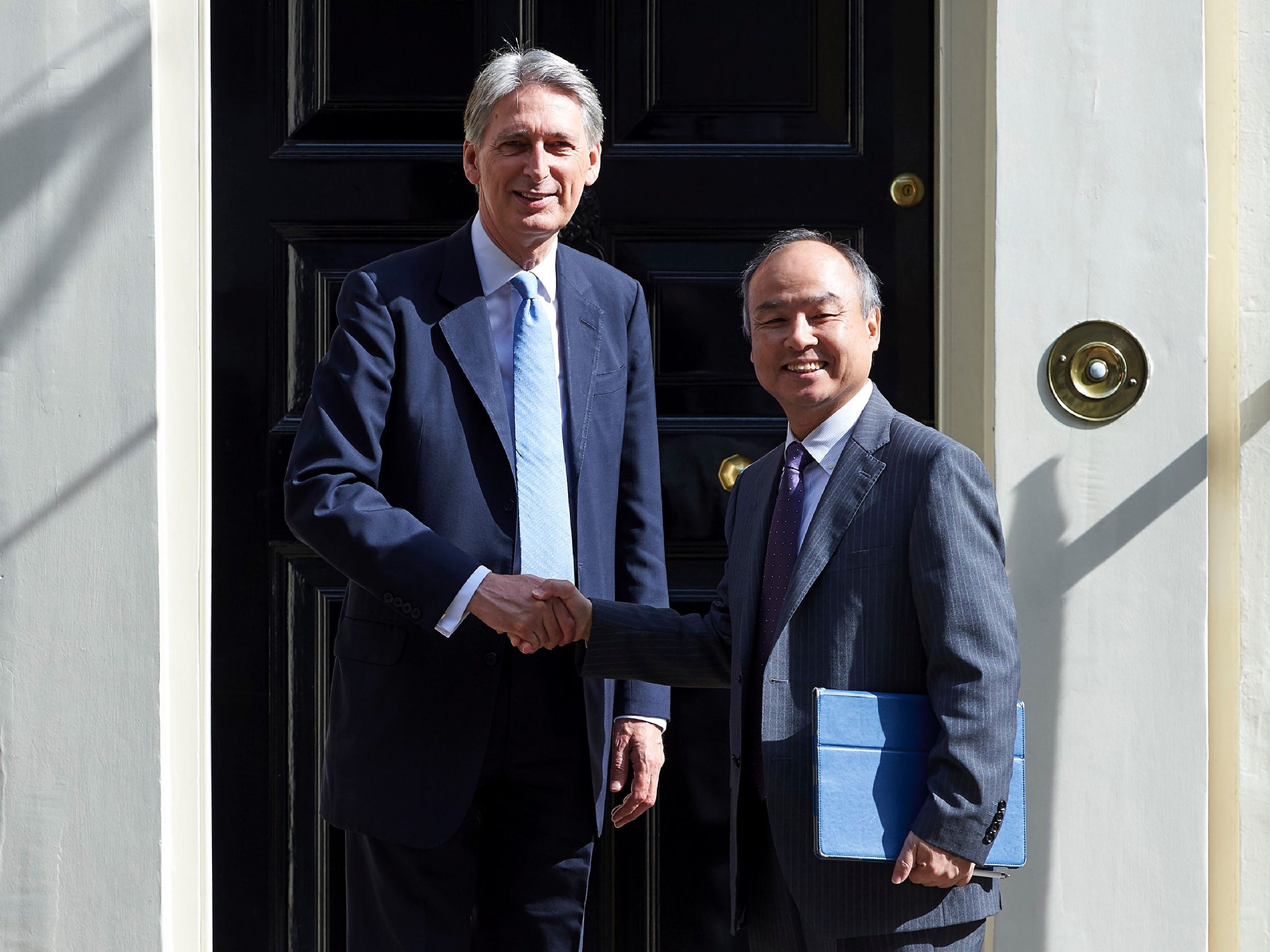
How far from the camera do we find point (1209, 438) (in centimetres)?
237

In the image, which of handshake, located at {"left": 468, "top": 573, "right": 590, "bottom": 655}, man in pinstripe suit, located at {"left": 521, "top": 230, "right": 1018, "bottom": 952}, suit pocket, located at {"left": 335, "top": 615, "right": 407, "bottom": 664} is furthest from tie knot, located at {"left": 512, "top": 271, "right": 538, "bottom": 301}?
suit pocket, located at {"left": 335, "top": 615, "right": 407, "bottom": 664}

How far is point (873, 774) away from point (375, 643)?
2.88ft

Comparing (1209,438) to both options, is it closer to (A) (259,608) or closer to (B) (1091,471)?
(B) (1091,471)

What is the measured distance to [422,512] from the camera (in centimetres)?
220

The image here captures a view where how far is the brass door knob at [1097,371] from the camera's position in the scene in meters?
2.29

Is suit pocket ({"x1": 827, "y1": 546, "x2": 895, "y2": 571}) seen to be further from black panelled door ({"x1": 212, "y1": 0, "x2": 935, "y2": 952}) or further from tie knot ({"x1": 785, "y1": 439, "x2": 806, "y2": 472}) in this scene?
black panelled door ({"x1": 212, "y1": 0, "x2": 935, "y2": 952})

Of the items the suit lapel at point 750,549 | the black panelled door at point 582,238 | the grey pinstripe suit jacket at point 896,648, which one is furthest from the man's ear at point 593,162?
the grey pinstripe suit jacket at point 896,648

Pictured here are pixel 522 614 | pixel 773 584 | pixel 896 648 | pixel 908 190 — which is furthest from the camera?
pixel 908 190

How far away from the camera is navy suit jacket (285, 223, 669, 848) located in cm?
210

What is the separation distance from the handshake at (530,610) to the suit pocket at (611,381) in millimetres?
387

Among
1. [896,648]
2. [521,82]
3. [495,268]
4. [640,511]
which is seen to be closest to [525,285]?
[495,268]

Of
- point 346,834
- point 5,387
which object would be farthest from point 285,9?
point 346,834

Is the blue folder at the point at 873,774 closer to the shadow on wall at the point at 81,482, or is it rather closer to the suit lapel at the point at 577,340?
the suit lapel at the point at 577,340

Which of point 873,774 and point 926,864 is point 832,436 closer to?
point 873,774
